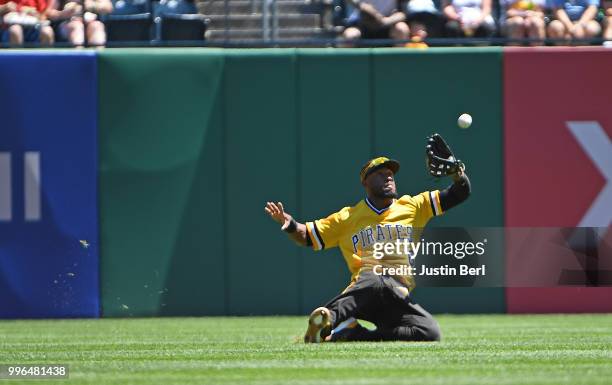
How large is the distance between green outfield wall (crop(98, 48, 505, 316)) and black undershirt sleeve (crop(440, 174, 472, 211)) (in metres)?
3.62

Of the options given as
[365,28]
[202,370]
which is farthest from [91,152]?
[202,370]

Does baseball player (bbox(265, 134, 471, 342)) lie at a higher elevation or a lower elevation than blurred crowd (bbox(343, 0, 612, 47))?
lower

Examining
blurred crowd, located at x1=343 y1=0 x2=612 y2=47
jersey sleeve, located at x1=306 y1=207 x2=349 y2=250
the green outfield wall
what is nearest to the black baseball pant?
jersey sleeve, located at x1=306 y1=207 x2=349 y2=250

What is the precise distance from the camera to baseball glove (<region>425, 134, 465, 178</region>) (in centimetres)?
1015

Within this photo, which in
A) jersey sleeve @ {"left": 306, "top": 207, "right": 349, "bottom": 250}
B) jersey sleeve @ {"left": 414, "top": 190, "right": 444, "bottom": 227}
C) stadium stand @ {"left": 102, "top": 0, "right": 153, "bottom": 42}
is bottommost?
jersey sleeve @ {"left": 306, "top": 207, "right": 349, "bottom": 250}

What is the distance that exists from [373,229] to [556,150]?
4.53m

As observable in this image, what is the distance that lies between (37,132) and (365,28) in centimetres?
390

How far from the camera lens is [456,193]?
10086 mm

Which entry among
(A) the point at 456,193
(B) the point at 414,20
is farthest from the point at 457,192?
(B) the point at 414,20

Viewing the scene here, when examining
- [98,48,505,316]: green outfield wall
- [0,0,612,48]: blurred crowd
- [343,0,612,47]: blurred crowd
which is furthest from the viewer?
[343,0,612,47]: blurred crowd

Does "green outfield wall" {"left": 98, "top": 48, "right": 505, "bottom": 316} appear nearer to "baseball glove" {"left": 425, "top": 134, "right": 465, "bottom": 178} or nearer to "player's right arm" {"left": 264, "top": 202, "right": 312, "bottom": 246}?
"baseball glove" {"left": 425, "top": 134, "right": 465, "bottom": 178}

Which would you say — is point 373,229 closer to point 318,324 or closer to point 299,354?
point 318,324

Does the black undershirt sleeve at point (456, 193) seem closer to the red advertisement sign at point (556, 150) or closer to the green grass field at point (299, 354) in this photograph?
the green grass field at point (299, 354)

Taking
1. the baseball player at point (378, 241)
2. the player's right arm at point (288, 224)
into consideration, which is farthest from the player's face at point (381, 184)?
the player's right arm at point (288, 224)
